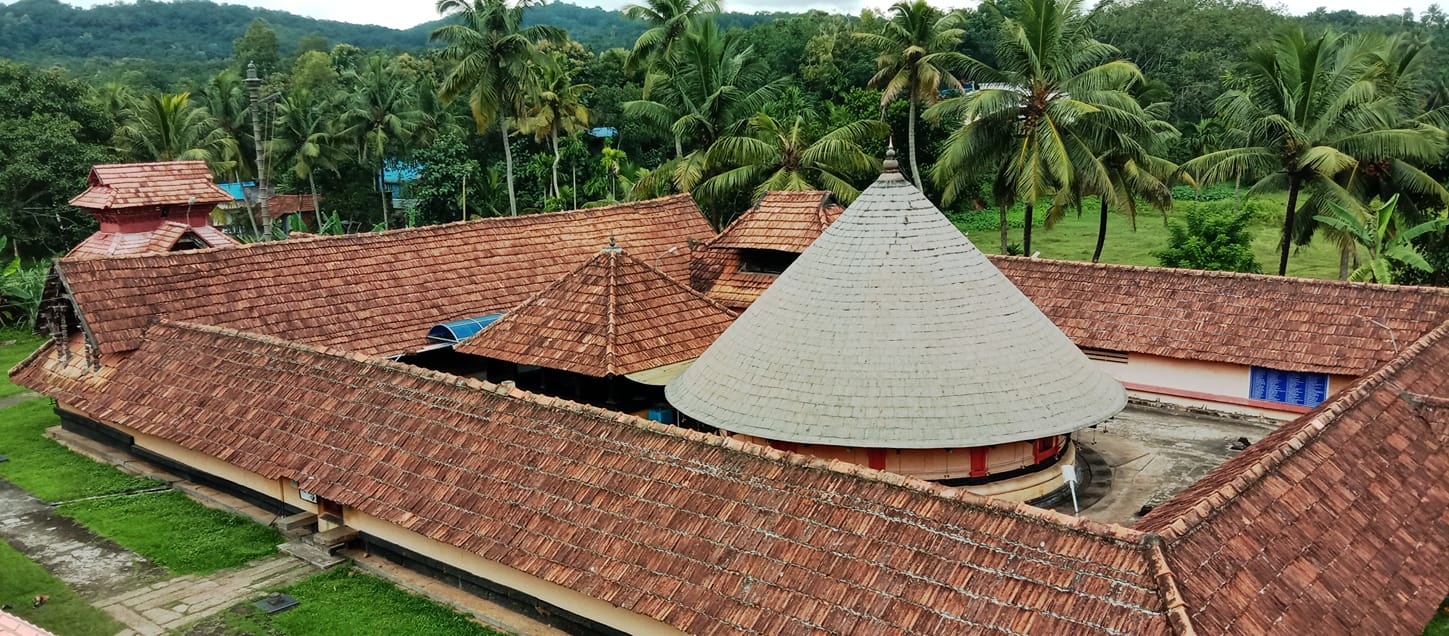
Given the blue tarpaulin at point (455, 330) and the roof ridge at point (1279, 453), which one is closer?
the roof ridge at point (1279, 453)

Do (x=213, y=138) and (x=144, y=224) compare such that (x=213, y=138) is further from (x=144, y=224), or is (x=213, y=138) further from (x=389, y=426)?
(x=389, y=426)

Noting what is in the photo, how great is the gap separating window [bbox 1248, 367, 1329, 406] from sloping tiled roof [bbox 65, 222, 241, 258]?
71.4 feet

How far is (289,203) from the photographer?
5319 cm

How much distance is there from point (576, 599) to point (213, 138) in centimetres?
4091

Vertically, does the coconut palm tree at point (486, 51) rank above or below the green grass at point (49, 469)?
above

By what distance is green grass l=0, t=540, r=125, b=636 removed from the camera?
12273 millimetres

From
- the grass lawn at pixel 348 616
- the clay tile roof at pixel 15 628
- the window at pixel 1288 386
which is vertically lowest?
the grass lawn at pixel 348 616

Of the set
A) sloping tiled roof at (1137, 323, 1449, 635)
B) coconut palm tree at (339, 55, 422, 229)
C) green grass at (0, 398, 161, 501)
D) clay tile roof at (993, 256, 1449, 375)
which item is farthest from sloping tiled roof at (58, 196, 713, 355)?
coconut palm tree at (339, 55, 422, 229)

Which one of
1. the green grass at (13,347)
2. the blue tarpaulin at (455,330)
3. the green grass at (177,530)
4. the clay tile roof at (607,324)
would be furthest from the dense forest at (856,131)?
the green grass at (177,530)

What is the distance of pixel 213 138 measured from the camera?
45469 millimetres

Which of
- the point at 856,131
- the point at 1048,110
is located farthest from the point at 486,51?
the point at 1048,110

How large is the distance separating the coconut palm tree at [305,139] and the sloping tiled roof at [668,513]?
32331 millimetres

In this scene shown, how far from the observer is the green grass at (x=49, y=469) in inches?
658

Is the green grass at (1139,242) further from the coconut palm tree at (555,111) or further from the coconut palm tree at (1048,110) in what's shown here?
the coconut palm tree at (555,111)
